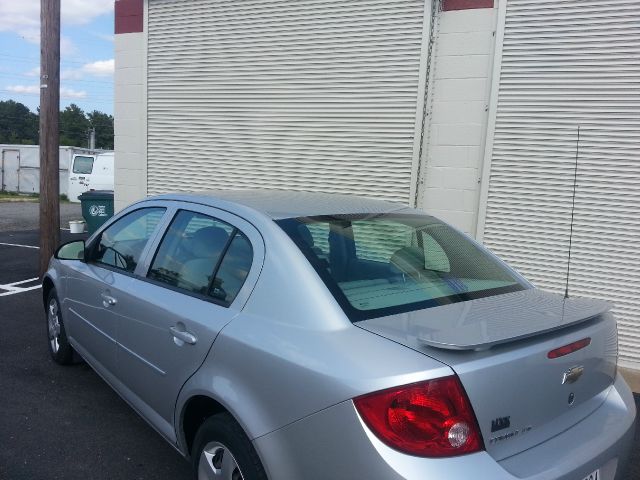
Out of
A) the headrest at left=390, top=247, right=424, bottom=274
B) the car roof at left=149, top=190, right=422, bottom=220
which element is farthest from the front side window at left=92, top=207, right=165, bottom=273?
the headrest at left=390, top=247, right=424, bottom=274

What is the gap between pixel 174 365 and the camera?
269 cm

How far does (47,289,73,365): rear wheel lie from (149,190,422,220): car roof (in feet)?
5.71

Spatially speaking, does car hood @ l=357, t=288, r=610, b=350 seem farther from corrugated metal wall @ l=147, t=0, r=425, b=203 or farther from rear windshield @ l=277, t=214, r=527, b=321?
corrugated metal wall @ l=147, t=0, r=425, b=203

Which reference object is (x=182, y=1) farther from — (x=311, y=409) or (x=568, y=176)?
(x=311, y=409)

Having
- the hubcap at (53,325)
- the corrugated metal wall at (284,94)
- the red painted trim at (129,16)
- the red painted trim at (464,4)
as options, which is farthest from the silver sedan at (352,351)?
the red painted trim at (129,16)

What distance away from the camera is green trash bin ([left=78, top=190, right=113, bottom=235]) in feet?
35.8

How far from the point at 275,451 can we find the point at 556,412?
3.41ft

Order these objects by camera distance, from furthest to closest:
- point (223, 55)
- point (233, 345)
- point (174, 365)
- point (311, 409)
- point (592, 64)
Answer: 1. point (223, 55)
2. point (592, 64)
3. point (174, 365)
4. point (233, 345)
5. point (311, 409)

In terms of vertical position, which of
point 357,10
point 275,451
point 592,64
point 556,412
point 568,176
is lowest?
point 275,451

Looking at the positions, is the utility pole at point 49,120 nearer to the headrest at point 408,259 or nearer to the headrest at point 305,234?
the headrest at point 305,234

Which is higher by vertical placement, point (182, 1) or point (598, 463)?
point (182, 1)

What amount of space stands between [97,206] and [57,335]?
269 inches

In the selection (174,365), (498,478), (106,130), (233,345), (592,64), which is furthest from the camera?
(106,130)

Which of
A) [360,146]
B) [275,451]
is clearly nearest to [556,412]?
[275,451]
